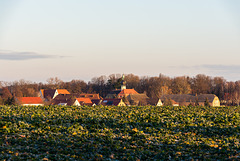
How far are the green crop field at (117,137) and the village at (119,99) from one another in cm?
5726

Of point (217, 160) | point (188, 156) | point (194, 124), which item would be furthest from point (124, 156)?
point (194, 124)

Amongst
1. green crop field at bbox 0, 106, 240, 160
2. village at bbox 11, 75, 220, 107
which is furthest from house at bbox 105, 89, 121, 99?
green crop field at bbox 0, 106, 240, 160

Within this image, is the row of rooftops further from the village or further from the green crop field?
the green crop field

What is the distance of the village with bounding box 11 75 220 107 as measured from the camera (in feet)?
333

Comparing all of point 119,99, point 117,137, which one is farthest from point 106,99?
point 117,137

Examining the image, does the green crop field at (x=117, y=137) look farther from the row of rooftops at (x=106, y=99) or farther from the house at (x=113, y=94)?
the house at (x=113, y=94)

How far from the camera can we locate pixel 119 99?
11025 centimetres

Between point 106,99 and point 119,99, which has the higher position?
point 119,99

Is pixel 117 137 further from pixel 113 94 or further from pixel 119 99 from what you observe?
pixel 113 94

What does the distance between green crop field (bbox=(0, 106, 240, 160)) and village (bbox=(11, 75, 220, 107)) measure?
57259mm

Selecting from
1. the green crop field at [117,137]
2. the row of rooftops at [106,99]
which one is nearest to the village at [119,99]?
the row of rooftops at [106,99]

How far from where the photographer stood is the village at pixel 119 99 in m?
102

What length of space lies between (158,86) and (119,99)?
2525 inches

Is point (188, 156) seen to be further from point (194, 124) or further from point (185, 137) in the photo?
point (194, 124)
